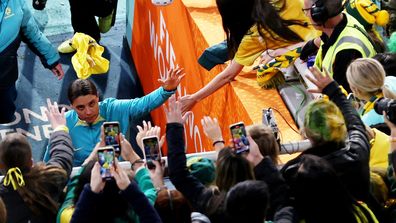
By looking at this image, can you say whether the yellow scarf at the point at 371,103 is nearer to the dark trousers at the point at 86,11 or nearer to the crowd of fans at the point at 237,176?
the crowd of fans at the point at 237,176

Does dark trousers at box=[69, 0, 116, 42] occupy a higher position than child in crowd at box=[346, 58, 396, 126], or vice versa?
child in crowd at box=[346, 58, 396, 126]

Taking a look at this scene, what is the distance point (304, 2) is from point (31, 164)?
209cm

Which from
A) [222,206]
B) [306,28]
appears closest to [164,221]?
[222,206]

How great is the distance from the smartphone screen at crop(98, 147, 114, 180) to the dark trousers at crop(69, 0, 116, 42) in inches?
195

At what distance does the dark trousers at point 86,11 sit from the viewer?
877 cm

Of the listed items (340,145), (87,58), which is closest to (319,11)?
(340,145)

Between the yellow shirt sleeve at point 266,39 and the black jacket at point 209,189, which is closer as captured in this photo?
the black jacket at point 209,189

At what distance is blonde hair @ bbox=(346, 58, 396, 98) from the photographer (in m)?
4.88

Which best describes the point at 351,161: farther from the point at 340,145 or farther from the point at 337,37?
the point at 337,37

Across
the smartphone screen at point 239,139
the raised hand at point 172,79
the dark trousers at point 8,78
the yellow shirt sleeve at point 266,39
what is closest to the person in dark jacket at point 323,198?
the smartphone screen at point 239,139

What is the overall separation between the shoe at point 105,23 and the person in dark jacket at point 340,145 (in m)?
5.05

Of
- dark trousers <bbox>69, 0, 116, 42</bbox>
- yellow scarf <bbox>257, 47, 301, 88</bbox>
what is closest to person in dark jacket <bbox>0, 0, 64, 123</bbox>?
dark trousers <bbox>69, 0, 116, 42</bbox>

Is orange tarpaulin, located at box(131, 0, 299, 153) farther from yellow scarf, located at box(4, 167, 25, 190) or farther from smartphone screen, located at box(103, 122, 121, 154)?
yellow scarf, located at box(4, 167, 25, 190)

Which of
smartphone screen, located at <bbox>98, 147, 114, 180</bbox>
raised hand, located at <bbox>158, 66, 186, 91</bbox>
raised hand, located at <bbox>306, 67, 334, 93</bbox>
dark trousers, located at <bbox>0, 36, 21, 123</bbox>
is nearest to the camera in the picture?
smartphone screen, located at <bbox>98, 147, 114, 180</bbox>
